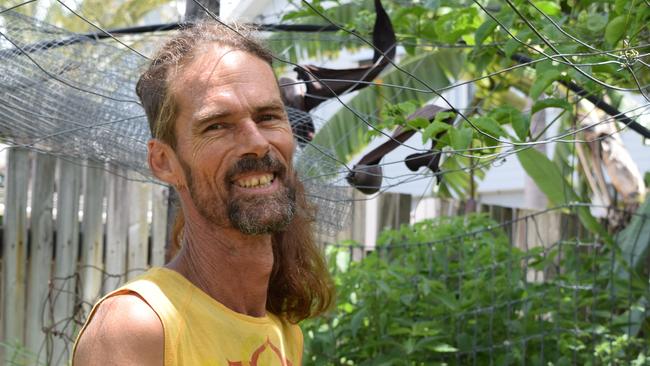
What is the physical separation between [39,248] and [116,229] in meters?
0.45

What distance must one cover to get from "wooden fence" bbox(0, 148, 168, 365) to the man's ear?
237cm

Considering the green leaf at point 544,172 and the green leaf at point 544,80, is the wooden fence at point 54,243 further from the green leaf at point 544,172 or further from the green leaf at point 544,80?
the green leaf at point 544,80

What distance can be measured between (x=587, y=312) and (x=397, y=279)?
3.38 feet

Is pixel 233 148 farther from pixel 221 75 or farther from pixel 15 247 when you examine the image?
pixel 15 247

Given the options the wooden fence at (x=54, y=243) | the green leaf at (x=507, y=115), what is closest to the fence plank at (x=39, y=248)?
the wooden fence at (x=54, y=243)

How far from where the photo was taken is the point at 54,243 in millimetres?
5180

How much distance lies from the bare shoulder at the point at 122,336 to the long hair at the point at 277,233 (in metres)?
0.40

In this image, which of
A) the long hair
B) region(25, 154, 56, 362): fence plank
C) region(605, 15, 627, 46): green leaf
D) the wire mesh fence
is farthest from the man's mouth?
region(25, 154, 56, 362): fence plank

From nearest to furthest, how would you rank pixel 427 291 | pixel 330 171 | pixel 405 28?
pixel 330 171 → pixel 405 28 → pixel 427 291

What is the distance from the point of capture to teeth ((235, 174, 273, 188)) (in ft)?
7.73

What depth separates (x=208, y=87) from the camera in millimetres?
2398

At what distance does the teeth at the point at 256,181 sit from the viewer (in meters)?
2.36

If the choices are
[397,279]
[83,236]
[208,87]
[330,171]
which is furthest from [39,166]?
[208,87]

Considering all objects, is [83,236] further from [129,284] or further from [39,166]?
[129,284]
